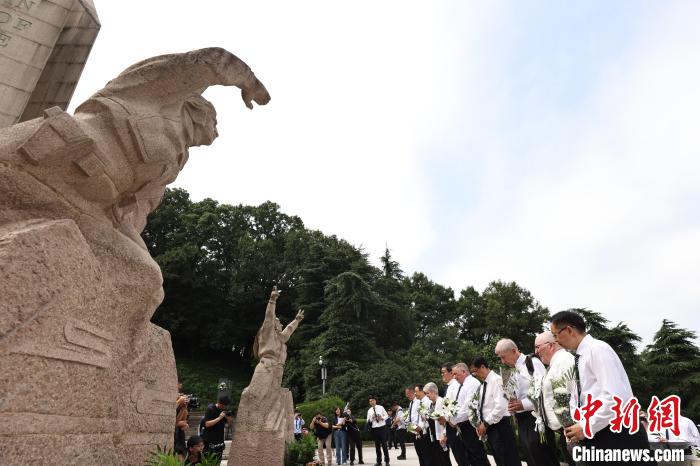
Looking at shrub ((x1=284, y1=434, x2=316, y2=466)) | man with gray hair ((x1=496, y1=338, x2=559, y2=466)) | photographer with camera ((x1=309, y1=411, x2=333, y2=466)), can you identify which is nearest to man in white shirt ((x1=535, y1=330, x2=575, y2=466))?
man with gray hair ((x1=496, y1=338, x2=559, y2=466))

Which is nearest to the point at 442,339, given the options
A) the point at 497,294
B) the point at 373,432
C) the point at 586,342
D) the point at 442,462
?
the point at 497,294

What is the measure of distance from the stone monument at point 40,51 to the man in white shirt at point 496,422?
5.94 meters

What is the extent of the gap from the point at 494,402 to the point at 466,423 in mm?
1113

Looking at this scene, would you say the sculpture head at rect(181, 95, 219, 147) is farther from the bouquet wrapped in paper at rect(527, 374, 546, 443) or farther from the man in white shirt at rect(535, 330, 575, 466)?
the bouquet wrapped in paper at rect(527, 374, 546, 443)

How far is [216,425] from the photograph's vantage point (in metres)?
6.86

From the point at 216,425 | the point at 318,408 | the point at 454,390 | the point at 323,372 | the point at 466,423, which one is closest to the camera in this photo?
the point at 216,425

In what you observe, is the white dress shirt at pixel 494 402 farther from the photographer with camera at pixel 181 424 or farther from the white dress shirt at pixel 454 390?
the photographer with camera at pixel 181 424

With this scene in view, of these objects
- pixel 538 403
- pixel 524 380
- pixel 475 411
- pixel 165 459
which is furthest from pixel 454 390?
pixel 165 459

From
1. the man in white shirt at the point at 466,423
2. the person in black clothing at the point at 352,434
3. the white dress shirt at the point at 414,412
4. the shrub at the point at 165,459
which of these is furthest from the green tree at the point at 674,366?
the shrub at the point at 165,459

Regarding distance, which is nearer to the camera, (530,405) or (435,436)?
(530,405)

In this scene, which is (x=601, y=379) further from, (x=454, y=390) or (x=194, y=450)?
(x=454, y=390)

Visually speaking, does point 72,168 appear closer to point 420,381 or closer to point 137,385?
point 137,385

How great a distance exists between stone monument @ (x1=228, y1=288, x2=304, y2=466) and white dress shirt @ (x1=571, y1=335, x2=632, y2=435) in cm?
617

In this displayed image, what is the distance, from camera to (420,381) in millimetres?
29031
